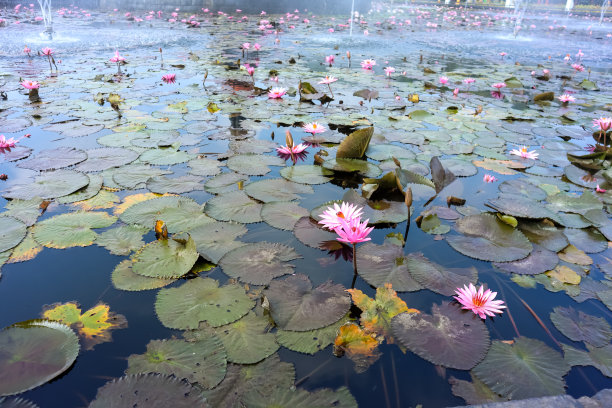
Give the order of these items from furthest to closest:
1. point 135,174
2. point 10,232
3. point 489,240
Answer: point 135,174 < point 489,240 < point 10,232

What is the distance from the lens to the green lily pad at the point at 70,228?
1556 mm

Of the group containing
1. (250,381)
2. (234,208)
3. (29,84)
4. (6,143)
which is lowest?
(250,381)

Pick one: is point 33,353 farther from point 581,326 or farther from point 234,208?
point 581,326

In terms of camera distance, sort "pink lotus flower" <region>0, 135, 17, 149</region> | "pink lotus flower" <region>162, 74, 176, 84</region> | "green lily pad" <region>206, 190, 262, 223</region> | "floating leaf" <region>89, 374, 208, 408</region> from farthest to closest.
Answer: "pink lotus flower" <region>162, 74, 176, 84</region> < "pink lotus flower" <region>0, 135, 17, 149</region> < "green lily pad" <region>206, 190, 262, 223</region> < "floating leaf" <region>89, 374, 208, 408</region>

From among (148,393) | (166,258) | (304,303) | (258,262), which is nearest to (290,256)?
(258,262)

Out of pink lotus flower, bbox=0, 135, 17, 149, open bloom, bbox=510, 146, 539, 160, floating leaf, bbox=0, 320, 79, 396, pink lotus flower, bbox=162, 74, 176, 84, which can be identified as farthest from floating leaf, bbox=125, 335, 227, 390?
pink lotus flower, bbox=162, 74, 176, 84

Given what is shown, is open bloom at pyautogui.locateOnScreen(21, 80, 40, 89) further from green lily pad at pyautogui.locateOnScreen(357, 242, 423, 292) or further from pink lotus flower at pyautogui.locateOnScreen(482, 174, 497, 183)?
pink lotus flower at pyautogui.locateOnScreen(482, 174, 497, 183)

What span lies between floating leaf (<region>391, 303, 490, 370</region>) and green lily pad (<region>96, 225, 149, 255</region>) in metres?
1.15

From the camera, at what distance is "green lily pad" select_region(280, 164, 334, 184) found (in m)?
2.19

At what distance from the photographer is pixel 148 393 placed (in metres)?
0.93

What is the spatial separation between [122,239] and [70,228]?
265 millimetres

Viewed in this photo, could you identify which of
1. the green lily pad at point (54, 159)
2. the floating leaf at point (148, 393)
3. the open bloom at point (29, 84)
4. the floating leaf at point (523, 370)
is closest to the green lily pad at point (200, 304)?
the floating leaf at point (148, 393)

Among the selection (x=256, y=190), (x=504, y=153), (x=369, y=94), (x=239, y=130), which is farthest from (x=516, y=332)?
(x=369, y=94)

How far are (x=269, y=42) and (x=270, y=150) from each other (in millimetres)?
6294
